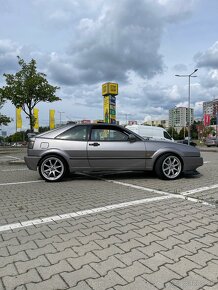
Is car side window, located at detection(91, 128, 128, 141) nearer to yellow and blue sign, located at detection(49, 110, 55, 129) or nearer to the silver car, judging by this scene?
the silver car

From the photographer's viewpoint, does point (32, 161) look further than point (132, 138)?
No

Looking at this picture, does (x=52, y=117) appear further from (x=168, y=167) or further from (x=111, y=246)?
(x=111, y=246)

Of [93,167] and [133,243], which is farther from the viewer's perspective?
[93,167]

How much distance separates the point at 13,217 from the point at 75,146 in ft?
10.8

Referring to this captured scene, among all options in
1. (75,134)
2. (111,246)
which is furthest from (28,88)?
(111,246)

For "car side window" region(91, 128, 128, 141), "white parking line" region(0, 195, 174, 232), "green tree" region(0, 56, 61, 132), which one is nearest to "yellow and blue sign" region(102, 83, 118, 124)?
"green tree" region(0, 56, 61, 132)

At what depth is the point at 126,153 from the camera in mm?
7559

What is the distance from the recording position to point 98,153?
7.52m

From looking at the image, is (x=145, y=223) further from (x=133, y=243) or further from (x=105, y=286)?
(x=105, y=286)

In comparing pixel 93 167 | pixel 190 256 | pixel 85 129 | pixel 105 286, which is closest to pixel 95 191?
pixel 93 167

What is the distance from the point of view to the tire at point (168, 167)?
7.57 m

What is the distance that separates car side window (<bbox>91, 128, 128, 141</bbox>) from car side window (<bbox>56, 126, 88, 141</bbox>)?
0.22 metres

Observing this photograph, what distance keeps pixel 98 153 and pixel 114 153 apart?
1.26 ft

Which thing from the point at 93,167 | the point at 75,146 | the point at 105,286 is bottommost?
the point at 105,286
